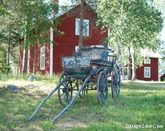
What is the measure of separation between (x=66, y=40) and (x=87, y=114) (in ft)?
74.5

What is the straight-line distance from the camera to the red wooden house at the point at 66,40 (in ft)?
102

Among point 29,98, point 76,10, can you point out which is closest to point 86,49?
point 29,98

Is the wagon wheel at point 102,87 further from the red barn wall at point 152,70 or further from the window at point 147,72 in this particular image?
the window at point 147,72

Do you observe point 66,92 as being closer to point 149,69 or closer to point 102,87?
point 102,87

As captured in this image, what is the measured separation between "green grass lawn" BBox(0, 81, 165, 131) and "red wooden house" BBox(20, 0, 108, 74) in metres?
18.3

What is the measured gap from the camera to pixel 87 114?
948 centimetres

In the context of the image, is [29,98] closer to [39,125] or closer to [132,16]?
[39,125]

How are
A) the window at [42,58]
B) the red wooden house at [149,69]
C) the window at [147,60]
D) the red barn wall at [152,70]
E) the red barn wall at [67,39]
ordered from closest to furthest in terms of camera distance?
1. the red barn wall at [67,39]
2. the window at [42,58]
3. the window at [147,60]
4. the red wooden house at [149,69]
5. the red barn wall at [152,70]

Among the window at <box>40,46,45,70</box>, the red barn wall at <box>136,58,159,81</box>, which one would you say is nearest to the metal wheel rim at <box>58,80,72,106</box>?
the window at <box>40,46,45,70</box>

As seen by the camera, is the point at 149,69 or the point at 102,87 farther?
the point at 149,69

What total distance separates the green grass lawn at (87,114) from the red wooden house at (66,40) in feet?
60.0

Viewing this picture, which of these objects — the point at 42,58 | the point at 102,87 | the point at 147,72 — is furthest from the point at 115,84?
the point at 147,72

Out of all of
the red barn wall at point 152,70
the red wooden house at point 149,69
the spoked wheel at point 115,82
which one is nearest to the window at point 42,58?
the spoked wheel at point 115,82

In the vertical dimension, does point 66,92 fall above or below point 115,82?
below
